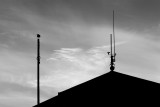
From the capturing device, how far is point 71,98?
25.0 m

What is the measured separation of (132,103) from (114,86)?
1778 mm

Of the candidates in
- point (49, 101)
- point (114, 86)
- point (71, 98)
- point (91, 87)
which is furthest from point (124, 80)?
point (49, 101)

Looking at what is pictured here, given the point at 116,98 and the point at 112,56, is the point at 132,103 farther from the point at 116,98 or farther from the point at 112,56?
the point at 112,56

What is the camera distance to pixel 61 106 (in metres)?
25.0

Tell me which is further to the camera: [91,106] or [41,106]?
[41,106]

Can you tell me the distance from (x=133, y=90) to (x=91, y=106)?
3.07 metres

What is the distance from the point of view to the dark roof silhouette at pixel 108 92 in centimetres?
2355

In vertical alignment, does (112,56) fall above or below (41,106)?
above

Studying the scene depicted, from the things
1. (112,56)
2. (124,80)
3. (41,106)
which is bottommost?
(41,106)

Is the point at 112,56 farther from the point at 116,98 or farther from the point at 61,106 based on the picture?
the point at 61,106

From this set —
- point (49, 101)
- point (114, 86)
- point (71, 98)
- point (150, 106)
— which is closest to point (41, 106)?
point (49, 101)

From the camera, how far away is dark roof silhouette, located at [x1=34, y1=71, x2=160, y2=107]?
77.3ft

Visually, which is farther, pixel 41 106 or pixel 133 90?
pixel 41 106

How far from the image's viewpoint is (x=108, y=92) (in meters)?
24.2
